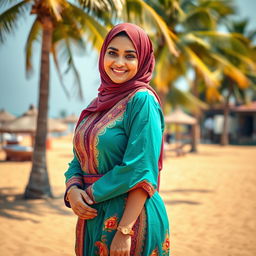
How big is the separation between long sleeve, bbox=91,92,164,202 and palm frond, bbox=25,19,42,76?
216 inches

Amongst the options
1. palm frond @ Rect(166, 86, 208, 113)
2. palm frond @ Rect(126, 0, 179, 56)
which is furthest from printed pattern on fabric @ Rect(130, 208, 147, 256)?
palm frond @ Rect(166, 86, 208, 113)

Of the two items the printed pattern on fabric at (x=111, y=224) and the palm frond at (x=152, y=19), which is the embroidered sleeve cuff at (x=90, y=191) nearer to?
the printed pattern on fabric at (x=111, y=224)

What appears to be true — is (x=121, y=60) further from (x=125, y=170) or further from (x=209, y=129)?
(x=209, y=129)

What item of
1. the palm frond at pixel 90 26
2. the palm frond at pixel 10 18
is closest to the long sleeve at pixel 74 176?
the palm frond at pixel 90 26

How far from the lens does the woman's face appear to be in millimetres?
1462

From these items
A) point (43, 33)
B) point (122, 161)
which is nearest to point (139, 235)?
point (122, 161)

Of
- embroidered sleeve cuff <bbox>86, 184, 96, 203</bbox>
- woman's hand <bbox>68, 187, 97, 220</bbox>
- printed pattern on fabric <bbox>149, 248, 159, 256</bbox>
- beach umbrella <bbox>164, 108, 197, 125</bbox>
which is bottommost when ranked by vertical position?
printed pattern on fabric <bbox>149, 248, 159, 256</bbox>

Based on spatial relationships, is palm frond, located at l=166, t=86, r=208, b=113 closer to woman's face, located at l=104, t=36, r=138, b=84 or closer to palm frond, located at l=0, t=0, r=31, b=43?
palm frond, located at l=0, t=0, r=31, b=43

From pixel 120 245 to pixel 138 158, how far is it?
1.30 feet

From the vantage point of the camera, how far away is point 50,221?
468 cm

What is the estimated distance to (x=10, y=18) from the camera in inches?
213

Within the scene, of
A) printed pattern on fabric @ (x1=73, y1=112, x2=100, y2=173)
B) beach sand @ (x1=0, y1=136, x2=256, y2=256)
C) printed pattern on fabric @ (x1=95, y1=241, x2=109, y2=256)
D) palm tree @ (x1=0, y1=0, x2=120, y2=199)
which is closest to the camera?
printed pattern on fabric @ (x1=95, y1=241, x2=109, y2=256)

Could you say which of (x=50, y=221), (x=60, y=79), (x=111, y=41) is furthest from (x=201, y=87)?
(x=111, y=41)

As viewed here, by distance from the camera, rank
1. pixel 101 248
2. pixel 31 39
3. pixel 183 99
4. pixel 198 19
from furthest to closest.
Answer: pixel 183 99
pixel 198 19
pixel 31 39
pixel 101 248
